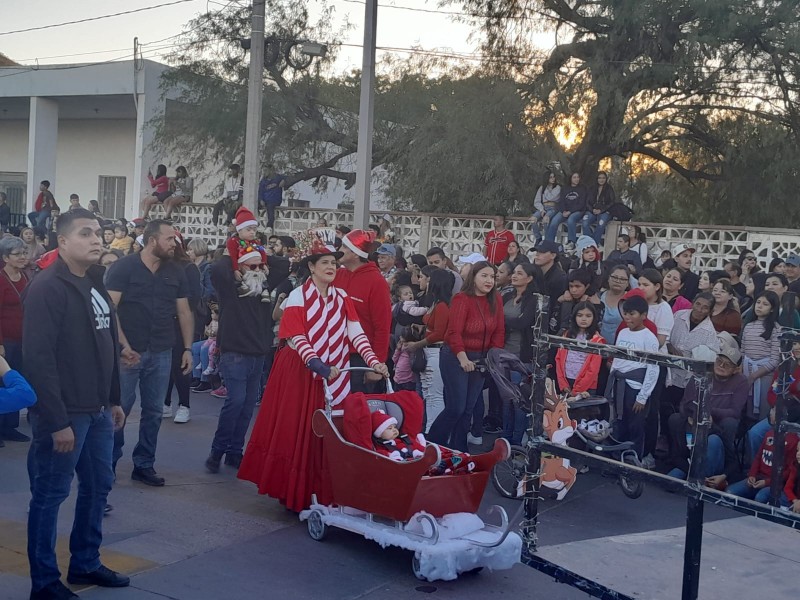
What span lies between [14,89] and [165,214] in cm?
797

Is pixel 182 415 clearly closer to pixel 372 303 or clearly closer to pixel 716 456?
pixel 372 303

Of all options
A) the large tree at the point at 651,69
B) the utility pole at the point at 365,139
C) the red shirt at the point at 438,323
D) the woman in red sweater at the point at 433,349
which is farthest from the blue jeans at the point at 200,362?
the large tree at the point at 651,69

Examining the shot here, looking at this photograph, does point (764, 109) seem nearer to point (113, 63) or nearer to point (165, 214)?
point (165, 214)

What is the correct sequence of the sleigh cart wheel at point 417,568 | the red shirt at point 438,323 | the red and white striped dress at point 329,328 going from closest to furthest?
the sleigh cart wheel at point 417,568
the red and white striped dress at point 329,328
the red shirt at point 438,323

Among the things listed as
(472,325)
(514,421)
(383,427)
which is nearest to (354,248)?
(472,325)

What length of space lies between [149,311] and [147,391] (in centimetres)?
63

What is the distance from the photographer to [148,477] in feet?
24.1

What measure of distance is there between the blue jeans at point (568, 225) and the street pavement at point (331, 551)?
9179 millimetres

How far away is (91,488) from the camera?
5.15 m

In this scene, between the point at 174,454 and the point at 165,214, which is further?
the point at 165,214

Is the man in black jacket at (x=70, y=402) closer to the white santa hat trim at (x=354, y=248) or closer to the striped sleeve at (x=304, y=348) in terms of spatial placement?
the striped sleeve at (x=304, y=348)

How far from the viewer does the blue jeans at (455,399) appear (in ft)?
27.4

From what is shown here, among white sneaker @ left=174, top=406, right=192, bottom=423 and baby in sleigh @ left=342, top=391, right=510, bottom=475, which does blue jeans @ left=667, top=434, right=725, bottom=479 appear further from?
white sneaker @ left=174, top=406, right=192, bottom=423

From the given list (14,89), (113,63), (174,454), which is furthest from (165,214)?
(174,454)
